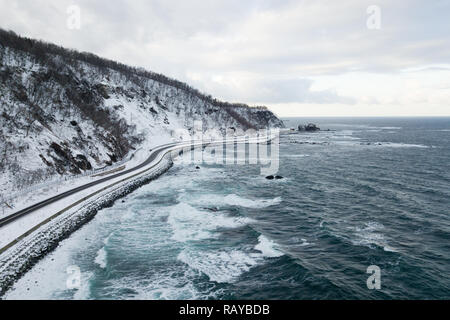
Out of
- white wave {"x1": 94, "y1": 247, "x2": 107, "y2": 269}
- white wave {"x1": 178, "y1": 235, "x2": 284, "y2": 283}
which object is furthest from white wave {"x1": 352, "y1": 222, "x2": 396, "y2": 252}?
white wave {"x1": 94, "y1": 247, "x2": 107, "y2": 269}

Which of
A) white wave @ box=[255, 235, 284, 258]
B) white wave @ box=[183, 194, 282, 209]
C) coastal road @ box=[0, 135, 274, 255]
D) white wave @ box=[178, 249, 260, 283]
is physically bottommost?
white wave @ box=[178, 249, 260, 283]

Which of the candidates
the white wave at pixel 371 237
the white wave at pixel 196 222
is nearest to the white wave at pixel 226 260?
the white wave at pixel 196 222

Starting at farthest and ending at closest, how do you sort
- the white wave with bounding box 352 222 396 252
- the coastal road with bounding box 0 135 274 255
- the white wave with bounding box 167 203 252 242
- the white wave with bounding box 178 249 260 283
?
the white wave with bounding box 167 203 252 242, the white wave with bounding box 352 222 396 252, the coastal road with bounding box 0 135 274 255, the white wave with bounding box 178 249 260 283

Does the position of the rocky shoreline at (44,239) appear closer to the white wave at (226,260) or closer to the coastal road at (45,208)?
the coastal road at (45,208)

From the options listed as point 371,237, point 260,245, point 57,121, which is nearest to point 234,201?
point 260,245

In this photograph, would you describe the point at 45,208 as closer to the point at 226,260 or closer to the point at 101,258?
the point at 101,258

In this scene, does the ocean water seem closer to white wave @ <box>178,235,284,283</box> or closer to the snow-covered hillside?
white wave @ <box>178,235,284,283</box>
